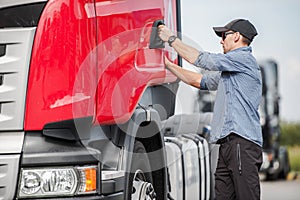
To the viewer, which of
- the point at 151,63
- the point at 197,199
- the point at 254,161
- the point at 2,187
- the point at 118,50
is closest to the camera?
the point at 2,187

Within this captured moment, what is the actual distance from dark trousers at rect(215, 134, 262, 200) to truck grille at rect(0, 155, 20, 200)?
221cm

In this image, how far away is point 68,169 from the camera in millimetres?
4363

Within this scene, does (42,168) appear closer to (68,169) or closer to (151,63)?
(68,169)

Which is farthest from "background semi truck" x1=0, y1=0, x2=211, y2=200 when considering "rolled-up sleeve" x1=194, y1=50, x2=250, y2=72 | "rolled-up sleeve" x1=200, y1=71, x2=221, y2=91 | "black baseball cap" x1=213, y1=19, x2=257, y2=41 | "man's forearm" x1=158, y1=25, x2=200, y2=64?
"rolled-up sleeve" x1=200, y1=71, x2=221, y2=91

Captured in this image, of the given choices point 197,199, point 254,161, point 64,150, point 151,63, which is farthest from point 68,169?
point 197,199

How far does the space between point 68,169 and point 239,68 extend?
2.17 m

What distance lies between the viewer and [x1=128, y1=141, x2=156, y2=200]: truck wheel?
517 centimetres

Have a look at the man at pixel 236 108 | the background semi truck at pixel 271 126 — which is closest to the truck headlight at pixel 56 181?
the man at pixel 236 108

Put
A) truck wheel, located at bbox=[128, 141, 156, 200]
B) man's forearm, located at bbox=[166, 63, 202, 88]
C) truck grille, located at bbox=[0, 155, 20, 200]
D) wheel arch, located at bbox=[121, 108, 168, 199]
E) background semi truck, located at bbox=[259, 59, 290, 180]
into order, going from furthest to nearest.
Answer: background semi truck, located at bbox=[259, 59, 290, 180]
man's forearm, located at bbox=[166, 63, 202, 88]
truck wheel, located at bbox=[128, 141, 156, 200]
wheel arch, located at bbox=[121, 108, 168, 199]
truck grille, located at bbox=[0, 155, 20, 200]

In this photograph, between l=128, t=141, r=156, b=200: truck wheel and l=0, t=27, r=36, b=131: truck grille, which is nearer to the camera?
l=0, t=27, r=36, b=131: truck grille

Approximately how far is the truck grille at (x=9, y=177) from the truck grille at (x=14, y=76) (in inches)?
7.5

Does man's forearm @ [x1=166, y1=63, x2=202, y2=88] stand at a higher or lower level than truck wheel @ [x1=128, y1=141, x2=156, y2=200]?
higher

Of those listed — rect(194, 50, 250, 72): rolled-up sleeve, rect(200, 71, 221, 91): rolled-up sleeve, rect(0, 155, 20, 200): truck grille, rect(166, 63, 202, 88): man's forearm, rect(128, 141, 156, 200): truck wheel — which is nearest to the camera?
rect(0, 155, 20, 200): truck grille

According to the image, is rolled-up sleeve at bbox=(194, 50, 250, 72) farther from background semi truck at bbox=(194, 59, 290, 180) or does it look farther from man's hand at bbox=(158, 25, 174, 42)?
background semi truck at bbox=(194, 59, 290, 180)
